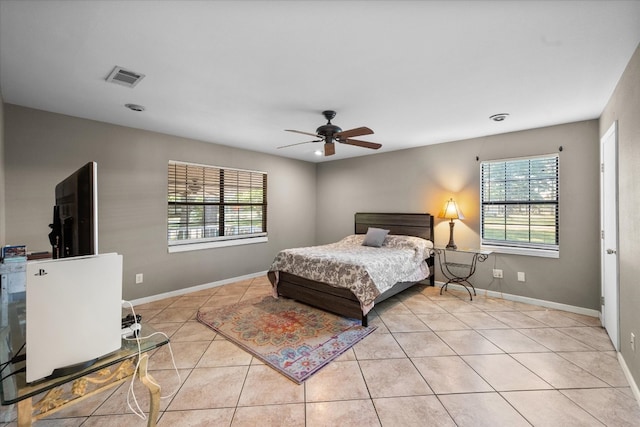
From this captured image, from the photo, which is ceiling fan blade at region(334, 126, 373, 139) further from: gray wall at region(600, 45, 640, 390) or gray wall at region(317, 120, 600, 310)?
gray wall at region(317, 120, 600, 310)

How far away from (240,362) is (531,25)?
10.3ft

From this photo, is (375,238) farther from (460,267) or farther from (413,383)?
(413,383)

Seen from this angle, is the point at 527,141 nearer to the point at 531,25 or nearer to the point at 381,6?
the point at 531,25

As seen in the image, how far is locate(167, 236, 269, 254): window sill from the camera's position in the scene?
403 cm

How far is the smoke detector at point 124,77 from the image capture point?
214 centimetres

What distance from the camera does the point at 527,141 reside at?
143 inches

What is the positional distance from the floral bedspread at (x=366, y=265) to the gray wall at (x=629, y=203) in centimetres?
193

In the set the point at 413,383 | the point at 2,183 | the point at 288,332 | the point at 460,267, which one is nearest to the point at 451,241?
the point at 460,267

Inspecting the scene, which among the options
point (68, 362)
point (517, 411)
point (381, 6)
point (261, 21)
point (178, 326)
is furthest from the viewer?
point (178, 326)

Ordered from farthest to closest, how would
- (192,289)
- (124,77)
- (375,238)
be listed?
1. (375,238)
2. (192,289)
3. (124,77)

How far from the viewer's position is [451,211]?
406cm

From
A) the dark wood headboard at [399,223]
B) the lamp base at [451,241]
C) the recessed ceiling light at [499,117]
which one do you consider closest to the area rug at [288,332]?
the lamp base at [451,241]

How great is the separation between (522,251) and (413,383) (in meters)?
2.73

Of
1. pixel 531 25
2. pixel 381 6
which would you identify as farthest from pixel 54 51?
pixel 531 25
